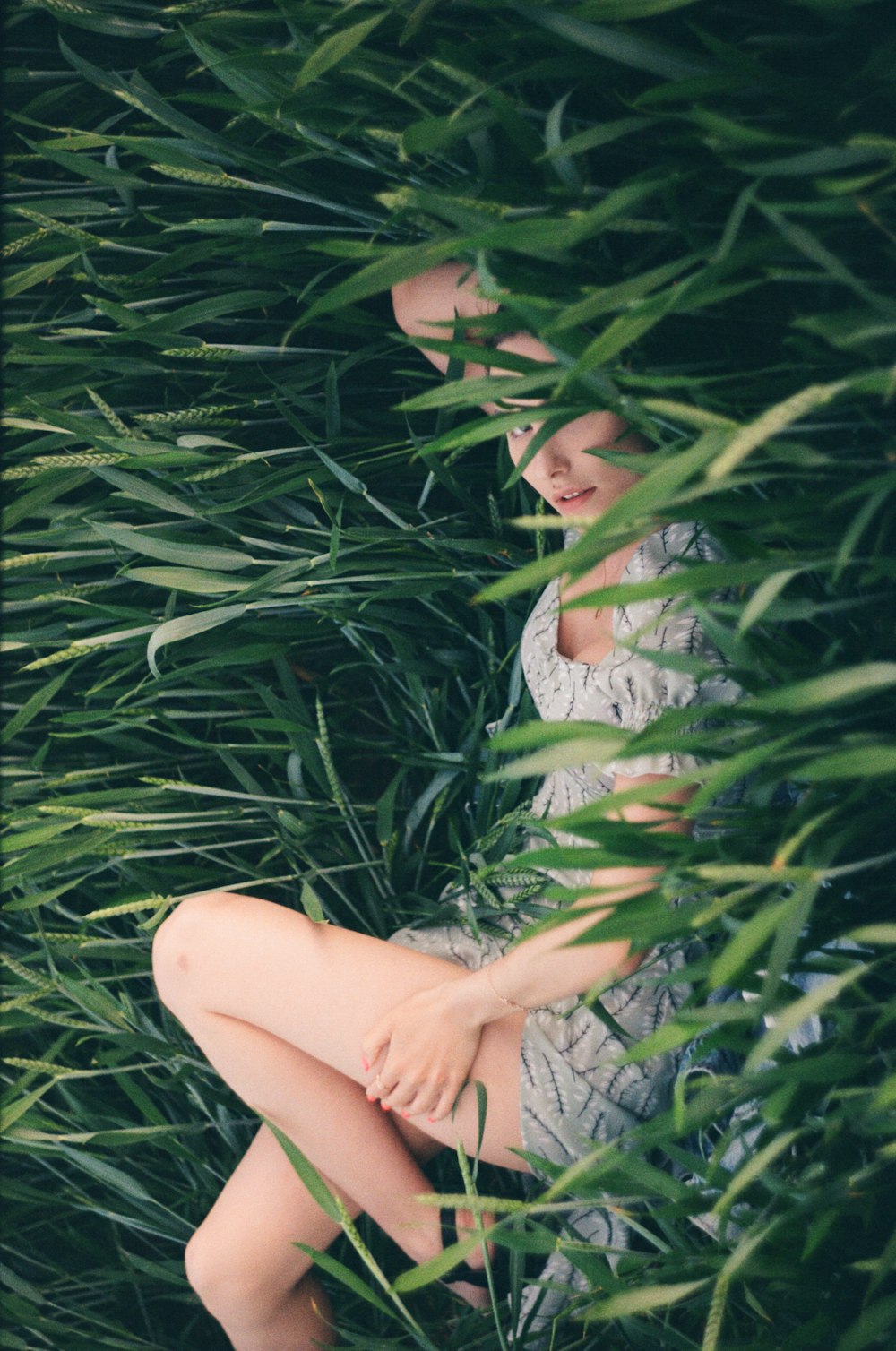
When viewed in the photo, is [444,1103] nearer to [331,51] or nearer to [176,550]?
[176,550]

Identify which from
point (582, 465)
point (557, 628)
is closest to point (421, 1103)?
point (557, 628)

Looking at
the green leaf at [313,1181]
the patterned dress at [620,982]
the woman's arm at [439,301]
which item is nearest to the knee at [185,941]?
the green leaf at [313,1181]

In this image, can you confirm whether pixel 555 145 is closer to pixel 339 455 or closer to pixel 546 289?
pixel 546 289

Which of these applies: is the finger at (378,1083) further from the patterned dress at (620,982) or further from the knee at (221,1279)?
the knee at (221,1279)

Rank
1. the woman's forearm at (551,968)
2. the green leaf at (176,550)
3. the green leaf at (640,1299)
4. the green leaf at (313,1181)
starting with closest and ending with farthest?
1. the green leaf at (640,1299)
2. the woman's forearm at (551,968)
3. the green leaf at (313,1181)
4. the green leaf at (176,550)

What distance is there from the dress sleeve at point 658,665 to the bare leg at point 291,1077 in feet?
0.96

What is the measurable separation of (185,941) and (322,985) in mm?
145

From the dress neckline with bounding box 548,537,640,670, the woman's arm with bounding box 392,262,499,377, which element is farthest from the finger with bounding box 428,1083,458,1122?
the woman's arm with bounding box 392,262,499,377

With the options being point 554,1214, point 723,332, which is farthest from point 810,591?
point 554,1214

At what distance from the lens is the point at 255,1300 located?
2.93ft

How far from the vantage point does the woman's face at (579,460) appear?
0.73 meters

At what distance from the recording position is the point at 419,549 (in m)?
0.98

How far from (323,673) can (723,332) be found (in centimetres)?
62

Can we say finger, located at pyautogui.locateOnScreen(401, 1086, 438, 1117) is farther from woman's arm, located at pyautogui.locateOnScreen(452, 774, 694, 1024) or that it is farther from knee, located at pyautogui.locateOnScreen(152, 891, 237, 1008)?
knee, located at pyautogui.locateOnScreen(152, 891, 237, 1008)
